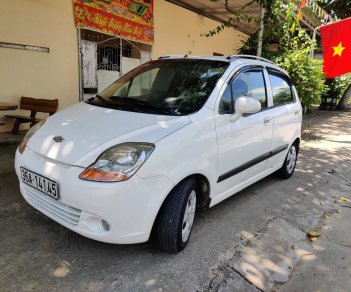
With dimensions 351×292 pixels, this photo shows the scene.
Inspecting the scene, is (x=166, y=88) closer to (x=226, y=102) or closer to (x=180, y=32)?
(x=226, y=102)

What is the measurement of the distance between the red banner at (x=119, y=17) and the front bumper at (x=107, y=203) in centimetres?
541

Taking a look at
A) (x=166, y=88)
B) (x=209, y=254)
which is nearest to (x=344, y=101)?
(x=166, y=88)

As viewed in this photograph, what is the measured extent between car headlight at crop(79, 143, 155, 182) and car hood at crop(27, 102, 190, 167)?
48 mm

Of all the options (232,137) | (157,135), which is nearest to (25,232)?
(157,135)

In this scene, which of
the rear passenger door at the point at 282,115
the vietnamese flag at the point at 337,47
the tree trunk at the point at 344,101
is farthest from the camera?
the tree trunk at the point at 344,101

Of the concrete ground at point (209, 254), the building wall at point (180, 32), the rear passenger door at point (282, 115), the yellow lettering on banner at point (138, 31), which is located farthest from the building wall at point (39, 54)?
the rear passenger door at point (282, 115)

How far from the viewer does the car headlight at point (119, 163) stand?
90.2 inches

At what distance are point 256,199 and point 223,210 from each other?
61cm

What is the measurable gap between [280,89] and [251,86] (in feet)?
2.95

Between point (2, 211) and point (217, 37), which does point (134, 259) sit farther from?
point (217, 37)

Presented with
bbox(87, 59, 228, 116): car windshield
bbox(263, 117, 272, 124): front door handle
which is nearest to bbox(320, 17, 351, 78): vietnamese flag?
bbox(263, 117, 272, 124): front door handle

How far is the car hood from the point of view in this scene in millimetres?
2424

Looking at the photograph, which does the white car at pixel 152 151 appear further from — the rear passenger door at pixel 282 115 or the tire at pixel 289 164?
the tire at pixel 289 164

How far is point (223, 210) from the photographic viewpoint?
3.66 m
